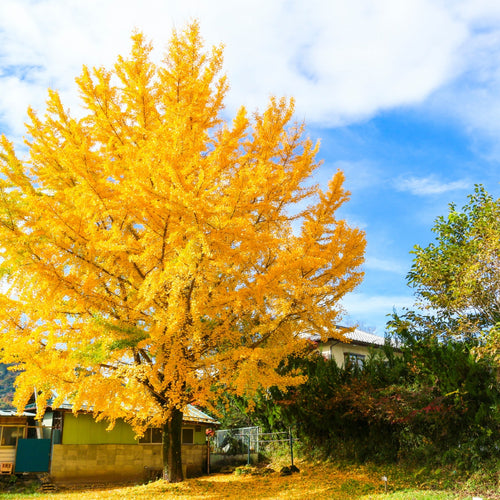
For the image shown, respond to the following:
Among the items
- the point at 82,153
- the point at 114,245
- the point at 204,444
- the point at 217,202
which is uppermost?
the point at 82,153

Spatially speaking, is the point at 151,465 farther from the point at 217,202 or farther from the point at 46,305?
the point at 217,202

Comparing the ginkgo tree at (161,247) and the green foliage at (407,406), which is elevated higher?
the ginkgo tree at (161,247)

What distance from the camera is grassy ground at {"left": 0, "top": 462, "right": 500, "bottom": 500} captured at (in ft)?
36.7

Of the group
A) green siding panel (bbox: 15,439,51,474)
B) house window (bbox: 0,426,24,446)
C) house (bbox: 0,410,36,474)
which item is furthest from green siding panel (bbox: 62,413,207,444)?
house window (bbox: 0,426,24,446)

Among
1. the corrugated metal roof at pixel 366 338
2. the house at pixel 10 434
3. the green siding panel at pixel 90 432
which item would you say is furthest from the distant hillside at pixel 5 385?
the corrugated metal roof at pixel 366 338

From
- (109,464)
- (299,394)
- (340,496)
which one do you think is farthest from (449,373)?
(109,464)

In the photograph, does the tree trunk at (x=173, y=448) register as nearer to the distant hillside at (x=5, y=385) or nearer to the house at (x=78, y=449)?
the house at (x=78, y=449)

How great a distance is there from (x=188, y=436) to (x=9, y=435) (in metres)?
6.83

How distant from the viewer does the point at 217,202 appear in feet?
29.3

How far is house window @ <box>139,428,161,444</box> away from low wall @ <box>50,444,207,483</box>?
27 centimetres

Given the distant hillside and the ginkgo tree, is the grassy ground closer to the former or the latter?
the ginkgo tree

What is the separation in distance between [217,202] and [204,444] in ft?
46.1

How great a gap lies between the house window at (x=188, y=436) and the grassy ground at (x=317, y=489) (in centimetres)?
411

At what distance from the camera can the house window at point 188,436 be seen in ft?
63.4
